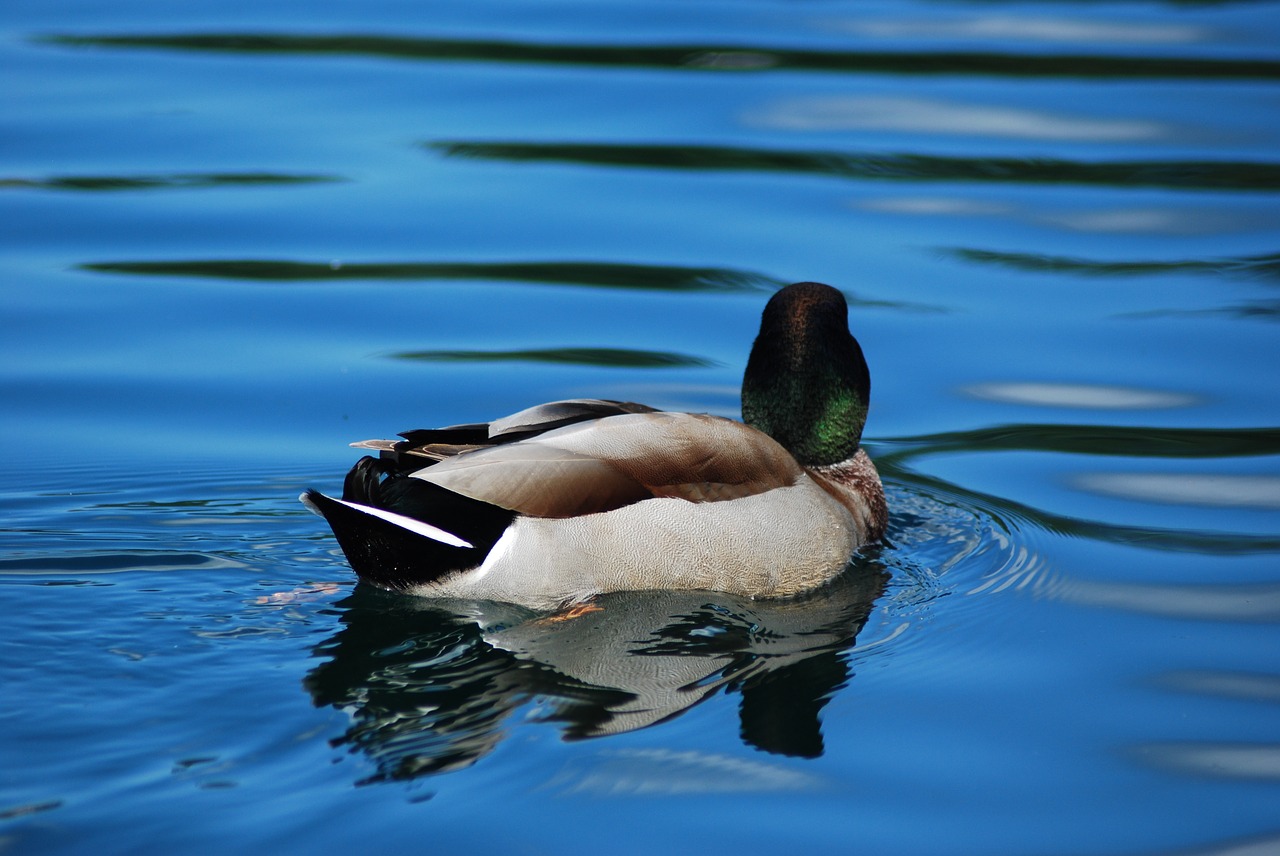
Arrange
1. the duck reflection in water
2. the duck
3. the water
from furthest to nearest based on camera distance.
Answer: the duck < the duck reflection in water < the water

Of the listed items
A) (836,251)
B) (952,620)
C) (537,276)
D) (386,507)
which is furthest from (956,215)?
(386,507)

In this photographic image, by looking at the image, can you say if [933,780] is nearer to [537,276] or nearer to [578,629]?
[578,629]

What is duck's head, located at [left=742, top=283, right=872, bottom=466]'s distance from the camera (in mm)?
6352

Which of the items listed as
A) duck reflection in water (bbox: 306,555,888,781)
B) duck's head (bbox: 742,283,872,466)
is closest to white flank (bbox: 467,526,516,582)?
duck reflection in water (bbox: 306,555,888,781)

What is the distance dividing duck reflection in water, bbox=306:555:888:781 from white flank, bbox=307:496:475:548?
0.27 meters

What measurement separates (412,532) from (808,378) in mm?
1785

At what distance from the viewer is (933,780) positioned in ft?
14.9

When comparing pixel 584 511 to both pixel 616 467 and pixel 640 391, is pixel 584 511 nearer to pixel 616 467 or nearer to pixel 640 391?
pixel 616 467

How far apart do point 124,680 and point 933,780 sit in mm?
2321

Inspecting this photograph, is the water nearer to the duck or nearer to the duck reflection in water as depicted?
the duck reflection in water

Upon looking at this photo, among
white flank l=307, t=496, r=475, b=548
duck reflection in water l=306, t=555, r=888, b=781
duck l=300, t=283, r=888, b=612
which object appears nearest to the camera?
duck reflection in water l=306, t=555, r=888, b=781

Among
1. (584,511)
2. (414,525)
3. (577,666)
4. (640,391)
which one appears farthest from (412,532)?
(640,391)

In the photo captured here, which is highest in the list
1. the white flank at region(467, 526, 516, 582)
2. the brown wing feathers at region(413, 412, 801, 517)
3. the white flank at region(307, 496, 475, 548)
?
the brown wing feathers at region(413, 412, 801, 517)

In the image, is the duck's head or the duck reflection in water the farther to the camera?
the duck's head
